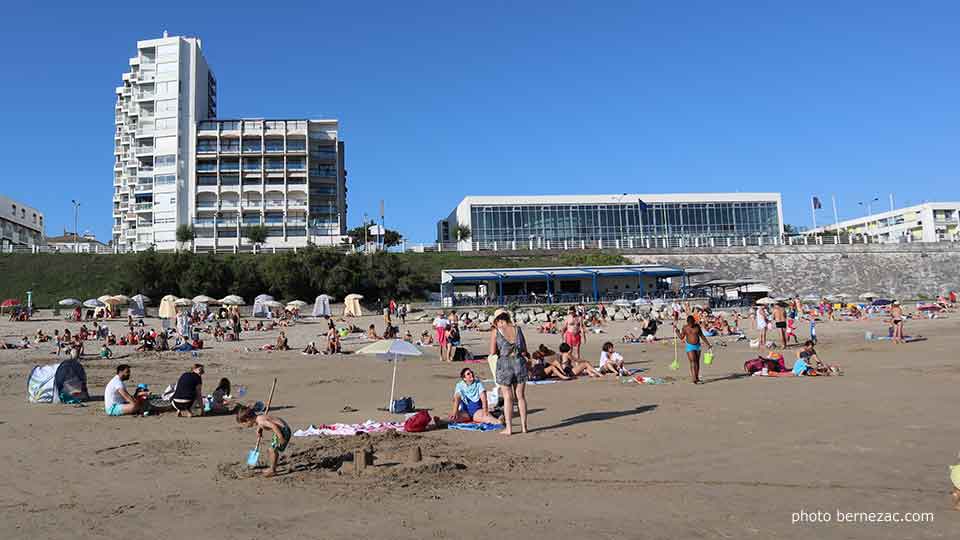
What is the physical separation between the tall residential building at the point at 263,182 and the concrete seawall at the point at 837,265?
121 feet

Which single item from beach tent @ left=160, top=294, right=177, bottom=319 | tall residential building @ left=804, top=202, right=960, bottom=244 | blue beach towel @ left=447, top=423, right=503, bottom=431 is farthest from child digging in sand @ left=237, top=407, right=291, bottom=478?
tall residential building @ left=804, top=202, right=960, bottom=244

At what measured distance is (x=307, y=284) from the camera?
147 feet

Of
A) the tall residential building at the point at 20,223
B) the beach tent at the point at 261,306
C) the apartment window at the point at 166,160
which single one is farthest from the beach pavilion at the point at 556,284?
the tall residential building at the point at 20,223

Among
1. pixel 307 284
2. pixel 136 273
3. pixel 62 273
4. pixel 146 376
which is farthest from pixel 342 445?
pixel 62 273

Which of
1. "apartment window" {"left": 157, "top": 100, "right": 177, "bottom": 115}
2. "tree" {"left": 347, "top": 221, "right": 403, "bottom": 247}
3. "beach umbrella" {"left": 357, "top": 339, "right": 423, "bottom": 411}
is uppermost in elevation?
"apartment window" {"left": 157, "top": 100, "right": 177, "bottom": 115}

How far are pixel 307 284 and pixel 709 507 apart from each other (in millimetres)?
42461

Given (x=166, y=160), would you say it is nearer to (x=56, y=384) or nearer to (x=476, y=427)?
(x=56, y=384)

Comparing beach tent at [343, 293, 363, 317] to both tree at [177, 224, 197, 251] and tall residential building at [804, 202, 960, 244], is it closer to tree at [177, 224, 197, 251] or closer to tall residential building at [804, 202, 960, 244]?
tree at [177, 224, 197, 251]

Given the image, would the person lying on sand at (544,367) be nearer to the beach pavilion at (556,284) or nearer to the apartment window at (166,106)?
the beach pavilion at (556,284)

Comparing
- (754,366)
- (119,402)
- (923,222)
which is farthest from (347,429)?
(923,222)

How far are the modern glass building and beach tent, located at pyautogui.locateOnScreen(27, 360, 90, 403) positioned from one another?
57848mm

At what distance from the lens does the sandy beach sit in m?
4.54

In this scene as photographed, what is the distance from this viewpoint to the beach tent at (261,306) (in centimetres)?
3541

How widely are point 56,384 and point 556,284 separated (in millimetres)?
40242
